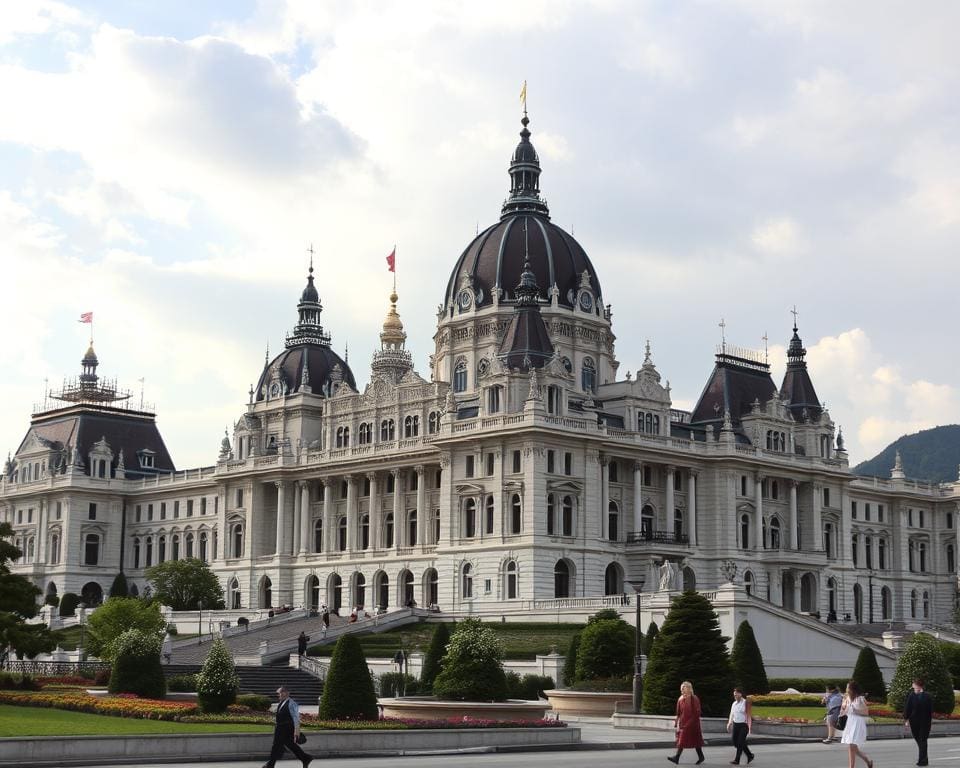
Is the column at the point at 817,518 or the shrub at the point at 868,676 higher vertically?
the column at the point at 817,518

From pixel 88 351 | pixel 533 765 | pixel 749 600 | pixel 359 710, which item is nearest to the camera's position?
pixel 533 765

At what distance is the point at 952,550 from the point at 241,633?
71544 millimetres

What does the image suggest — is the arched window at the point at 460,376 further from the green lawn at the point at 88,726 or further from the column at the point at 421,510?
the green lawn at the point at 88,726

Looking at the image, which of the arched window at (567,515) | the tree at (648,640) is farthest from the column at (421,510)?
the tree at (648,640)

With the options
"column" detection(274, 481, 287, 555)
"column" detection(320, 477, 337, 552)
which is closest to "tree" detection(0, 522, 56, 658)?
"column" detection(320, 477, 337, 552)

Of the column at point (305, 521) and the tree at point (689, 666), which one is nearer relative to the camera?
the tree at point (689, 666)

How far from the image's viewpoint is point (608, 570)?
334 ft

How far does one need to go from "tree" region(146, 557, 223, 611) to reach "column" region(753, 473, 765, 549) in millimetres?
42359

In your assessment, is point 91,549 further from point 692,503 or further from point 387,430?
point 692,503

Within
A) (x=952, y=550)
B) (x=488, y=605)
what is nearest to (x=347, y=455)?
(x=488, y=605)

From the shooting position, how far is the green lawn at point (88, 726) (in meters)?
38.2

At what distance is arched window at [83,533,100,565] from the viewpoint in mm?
138500

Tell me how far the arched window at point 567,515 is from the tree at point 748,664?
32.9 m

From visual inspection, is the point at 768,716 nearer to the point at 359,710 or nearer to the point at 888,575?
the point at 359,710
